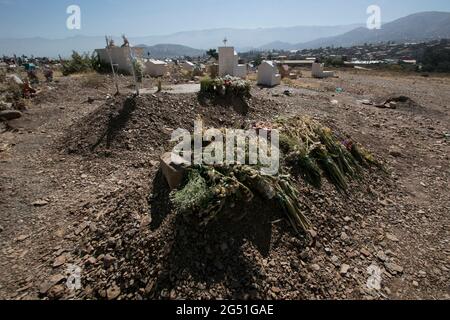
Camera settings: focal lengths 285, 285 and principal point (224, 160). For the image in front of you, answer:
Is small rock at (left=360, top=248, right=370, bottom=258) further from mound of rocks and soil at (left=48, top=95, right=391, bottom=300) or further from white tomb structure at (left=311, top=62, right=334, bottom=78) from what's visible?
white tomb structure at (left=311, top=62, right=334, bottom=78)

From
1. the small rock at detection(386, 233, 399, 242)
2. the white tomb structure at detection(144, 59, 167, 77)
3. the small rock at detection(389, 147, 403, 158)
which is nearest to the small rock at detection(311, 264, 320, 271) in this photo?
the small rock at detection(386, 233, 399, 242)

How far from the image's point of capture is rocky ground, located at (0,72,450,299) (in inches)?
125

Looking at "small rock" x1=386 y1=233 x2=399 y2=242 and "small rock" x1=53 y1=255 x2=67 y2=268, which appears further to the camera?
"small rock" x1=386 y1=233 x2=399 y2=242

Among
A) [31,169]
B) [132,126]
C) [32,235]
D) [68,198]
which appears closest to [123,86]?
[132,126]

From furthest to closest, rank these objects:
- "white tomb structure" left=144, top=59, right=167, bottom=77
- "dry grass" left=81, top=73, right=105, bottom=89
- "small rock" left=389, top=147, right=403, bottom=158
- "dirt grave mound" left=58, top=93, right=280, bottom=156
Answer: "white tomb structure" left=144, top=59, right=167, bottom=77 < "dry grass" left=81, top=73, right=105, bottom=89 < "small rock" left=389, top=147, right=403, bottom=158 < "dirt grave mound" left=58, top=93, right=280, bottom=156

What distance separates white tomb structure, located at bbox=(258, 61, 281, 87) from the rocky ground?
9.11 m

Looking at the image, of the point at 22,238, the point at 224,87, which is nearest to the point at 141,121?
the point at 224,87

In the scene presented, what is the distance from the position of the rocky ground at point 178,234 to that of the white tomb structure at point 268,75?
A: 29.9ft

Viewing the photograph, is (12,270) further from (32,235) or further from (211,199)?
(211,199)

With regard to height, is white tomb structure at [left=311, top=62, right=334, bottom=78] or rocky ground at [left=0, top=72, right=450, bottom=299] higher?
white tomb structure at [left=311, top=62, right=334, bottom=78]

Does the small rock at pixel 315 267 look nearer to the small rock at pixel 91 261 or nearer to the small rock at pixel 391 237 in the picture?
the small rock at pixel 391 237

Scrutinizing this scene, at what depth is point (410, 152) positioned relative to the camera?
7211 mm

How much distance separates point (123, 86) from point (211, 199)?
34.5 feet

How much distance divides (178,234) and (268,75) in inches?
533
